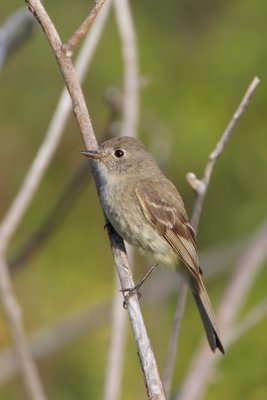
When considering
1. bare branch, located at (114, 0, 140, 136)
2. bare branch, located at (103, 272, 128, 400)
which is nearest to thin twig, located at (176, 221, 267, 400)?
bare branch, located at (103, 272, 128, 400)

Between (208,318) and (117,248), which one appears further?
(208,318)

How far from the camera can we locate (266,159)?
18.4 feet

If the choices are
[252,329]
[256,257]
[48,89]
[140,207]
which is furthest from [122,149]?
[48,89]

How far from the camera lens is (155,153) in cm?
491

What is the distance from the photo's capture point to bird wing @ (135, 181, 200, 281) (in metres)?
4.11

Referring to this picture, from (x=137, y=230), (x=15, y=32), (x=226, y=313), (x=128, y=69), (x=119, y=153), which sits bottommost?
(x=226, y=313)

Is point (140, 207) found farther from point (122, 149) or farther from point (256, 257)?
point (256, 257)

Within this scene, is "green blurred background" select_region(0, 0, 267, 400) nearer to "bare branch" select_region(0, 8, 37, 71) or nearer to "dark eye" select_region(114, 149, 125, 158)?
"dark eye" select_region(114, 149, 125, 158)

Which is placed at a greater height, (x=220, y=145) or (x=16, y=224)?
(x=16, y=224)

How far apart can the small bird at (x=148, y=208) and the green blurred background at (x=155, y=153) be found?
0.67 m

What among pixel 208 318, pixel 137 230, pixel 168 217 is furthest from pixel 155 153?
pixel 208 318

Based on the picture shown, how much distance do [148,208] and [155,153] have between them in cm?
83

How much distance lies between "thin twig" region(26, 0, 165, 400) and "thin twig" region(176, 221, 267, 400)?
1.21ft

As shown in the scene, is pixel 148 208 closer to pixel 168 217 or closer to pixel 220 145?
pixel 168 217
